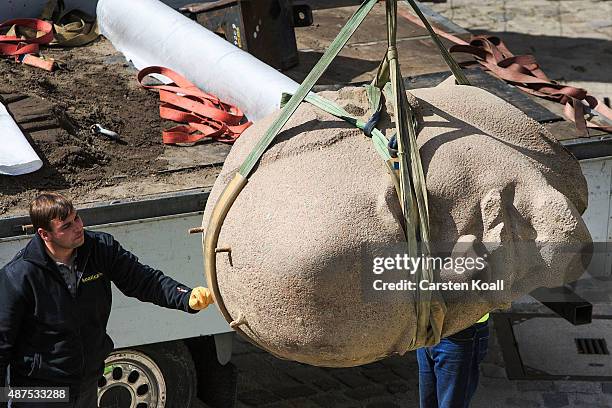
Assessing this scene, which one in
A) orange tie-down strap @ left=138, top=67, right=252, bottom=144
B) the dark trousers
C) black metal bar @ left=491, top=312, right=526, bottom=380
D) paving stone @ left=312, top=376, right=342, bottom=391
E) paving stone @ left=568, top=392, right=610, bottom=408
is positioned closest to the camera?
the dark trousers

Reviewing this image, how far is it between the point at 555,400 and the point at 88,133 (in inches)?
111

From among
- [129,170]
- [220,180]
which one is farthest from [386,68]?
[129,170]

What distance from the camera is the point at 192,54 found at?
5.61 meters

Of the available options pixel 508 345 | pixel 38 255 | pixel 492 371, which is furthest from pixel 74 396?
pixel 508 345

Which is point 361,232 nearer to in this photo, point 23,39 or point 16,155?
point 16,155

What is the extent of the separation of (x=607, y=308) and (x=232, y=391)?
267 centimetres

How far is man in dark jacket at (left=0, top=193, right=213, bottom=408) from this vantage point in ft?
12.6

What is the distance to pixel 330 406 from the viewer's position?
18.7ft

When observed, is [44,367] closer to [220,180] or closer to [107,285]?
[107,285]

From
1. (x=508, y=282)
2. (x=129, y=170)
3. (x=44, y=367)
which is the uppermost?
(x=508, y=282)

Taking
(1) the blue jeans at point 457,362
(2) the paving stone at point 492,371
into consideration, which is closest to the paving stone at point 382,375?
(2) the paving stone at point 492,371

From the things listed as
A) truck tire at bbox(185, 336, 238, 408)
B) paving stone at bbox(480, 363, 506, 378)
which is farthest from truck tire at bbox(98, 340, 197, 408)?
paving stone at bbox(480, 363, 506, 378)

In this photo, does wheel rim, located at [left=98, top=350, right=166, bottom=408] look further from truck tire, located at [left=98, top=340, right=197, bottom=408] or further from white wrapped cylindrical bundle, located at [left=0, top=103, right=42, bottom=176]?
white wrapped cylindrical bundle, located at [left=0, top=103, right=42, bottom=176]

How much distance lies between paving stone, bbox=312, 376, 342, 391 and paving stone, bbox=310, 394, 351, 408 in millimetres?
78
